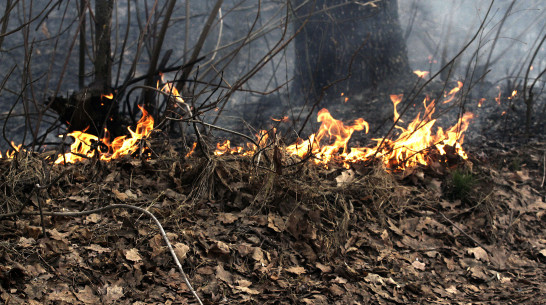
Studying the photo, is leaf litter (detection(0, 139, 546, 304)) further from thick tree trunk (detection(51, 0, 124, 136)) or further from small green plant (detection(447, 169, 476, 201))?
thick tree trunk (detection(51, 0, 124, 136))

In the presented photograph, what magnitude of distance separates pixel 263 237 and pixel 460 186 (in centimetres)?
219

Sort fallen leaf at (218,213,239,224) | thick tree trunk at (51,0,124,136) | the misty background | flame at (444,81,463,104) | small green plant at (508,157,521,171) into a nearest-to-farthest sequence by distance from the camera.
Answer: fallen leaf at (218,213,239,224), thick tree trunk at (51,0,124,136), small green plant at (508,157,521,171), flame at (444,81,463,104), the misty background

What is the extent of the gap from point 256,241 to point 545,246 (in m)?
2.81

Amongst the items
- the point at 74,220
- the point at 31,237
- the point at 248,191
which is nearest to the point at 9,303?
the point at 31,237

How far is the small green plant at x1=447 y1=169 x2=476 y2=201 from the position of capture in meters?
4.24

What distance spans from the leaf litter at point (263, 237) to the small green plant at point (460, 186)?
4cm

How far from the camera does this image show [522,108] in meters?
7.11

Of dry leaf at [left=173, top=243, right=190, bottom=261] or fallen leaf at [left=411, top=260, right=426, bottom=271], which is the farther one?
fallen leaf at [left=411, top=260, right=426, bottom=271]

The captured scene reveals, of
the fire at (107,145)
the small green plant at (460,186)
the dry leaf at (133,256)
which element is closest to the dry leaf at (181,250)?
the dry leaf at (133,256)

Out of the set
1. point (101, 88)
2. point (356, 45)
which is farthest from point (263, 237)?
point (356, 45)

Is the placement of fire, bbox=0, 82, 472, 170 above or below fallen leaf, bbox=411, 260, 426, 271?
above

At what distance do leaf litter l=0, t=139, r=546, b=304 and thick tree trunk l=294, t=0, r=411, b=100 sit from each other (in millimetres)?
3381

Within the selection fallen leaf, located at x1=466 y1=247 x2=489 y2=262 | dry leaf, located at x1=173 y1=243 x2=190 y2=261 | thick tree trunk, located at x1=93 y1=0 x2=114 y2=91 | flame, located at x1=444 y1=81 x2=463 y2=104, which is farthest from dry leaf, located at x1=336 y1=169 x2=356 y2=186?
flame, located at x1=444 y1=81 x2=463 y2=104

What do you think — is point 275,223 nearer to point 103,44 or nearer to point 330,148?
point 330,148
